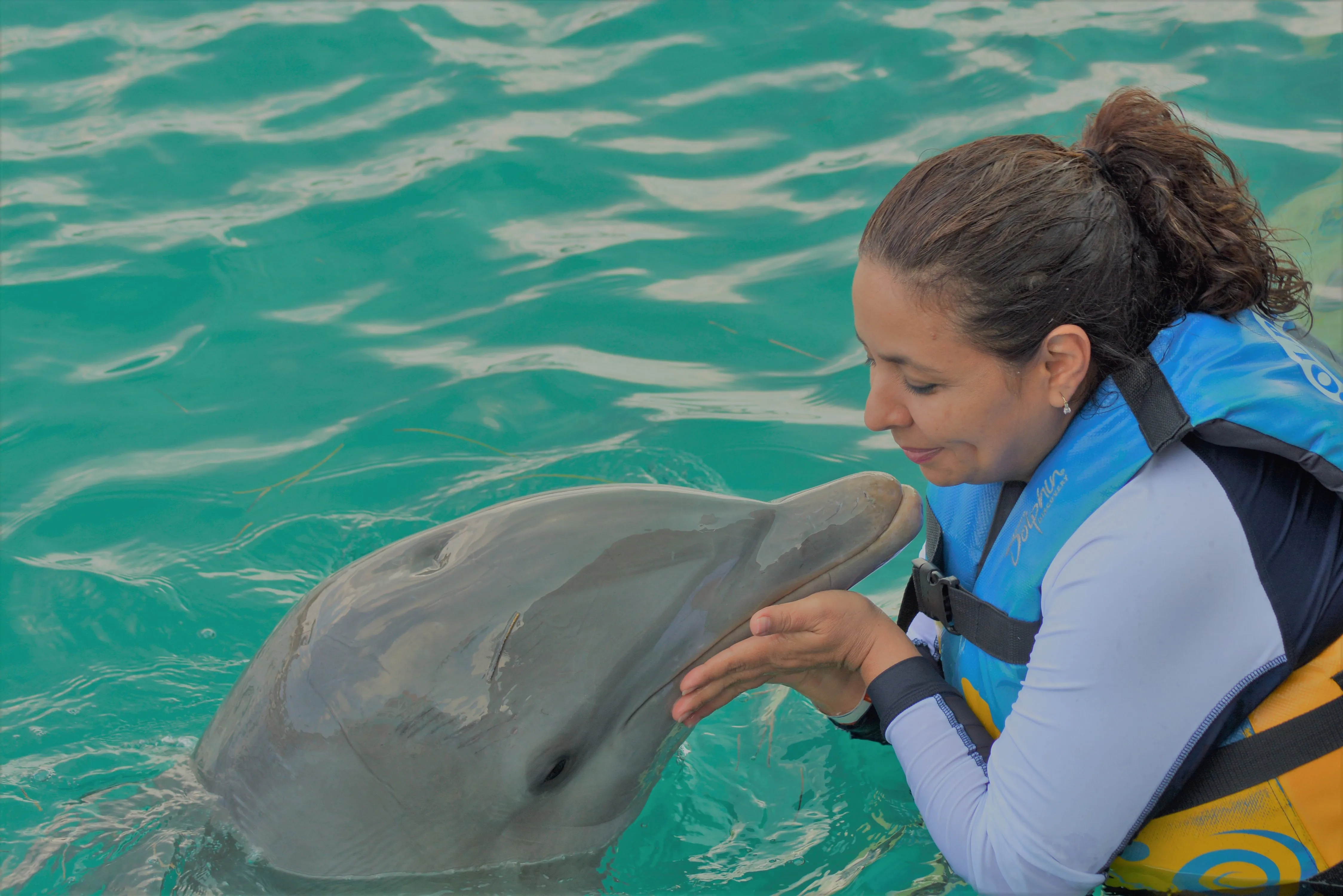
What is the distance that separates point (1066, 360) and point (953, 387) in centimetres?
25

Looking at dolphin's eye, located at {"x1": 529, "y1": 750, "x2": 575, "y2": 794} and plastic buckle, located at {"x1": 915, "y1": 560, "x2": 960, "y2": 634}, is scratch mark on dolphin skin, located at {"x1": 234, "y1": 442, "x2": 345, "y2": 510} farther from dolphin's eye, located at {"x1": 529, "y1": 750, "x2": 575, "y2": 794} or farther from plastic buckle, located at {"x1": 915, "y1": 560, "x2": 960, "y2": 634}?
plastic buckle, located at {"x1": 915, "y1": 560, "x2": 960, "y2": 634}

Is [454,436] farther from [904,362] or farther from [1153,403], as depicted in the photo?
[1153,403]

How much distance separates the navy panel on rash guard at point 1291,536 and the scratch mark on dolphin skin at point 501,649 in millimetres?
1528

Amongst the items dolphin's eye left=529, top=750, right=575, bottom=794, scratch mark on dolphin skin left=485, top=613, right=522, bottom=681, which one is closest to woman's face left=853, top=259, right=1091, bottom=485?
scratch mark on dolphin skin left=485, top=613, right=522, bottom=681

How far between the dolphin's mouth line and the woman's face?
0.20m

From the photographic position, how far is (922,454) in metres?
3.00

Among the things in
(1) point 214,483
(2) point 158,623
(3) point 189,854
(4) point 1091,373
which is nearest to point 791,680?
(4) point 1091,373

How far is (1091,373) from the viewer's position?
9.32ft

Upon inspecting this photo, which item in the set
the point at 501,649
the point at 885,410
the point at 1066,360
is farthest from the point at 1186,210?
the point at 501,649

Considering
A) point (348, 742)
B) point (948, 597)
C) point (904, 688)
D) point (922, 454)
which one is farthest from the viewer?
point (948, 597)

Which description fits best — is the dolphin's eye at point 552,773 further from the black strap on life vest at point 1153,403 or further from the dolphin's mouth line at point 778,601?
the black strap on life vest at point 1153,403

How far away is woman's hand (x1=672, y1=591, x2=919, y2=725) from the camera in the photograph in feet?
9.35

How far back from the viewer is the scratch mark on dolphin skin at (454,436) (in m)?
5.89

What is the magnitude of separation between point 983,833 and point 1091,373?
109 centimetres
